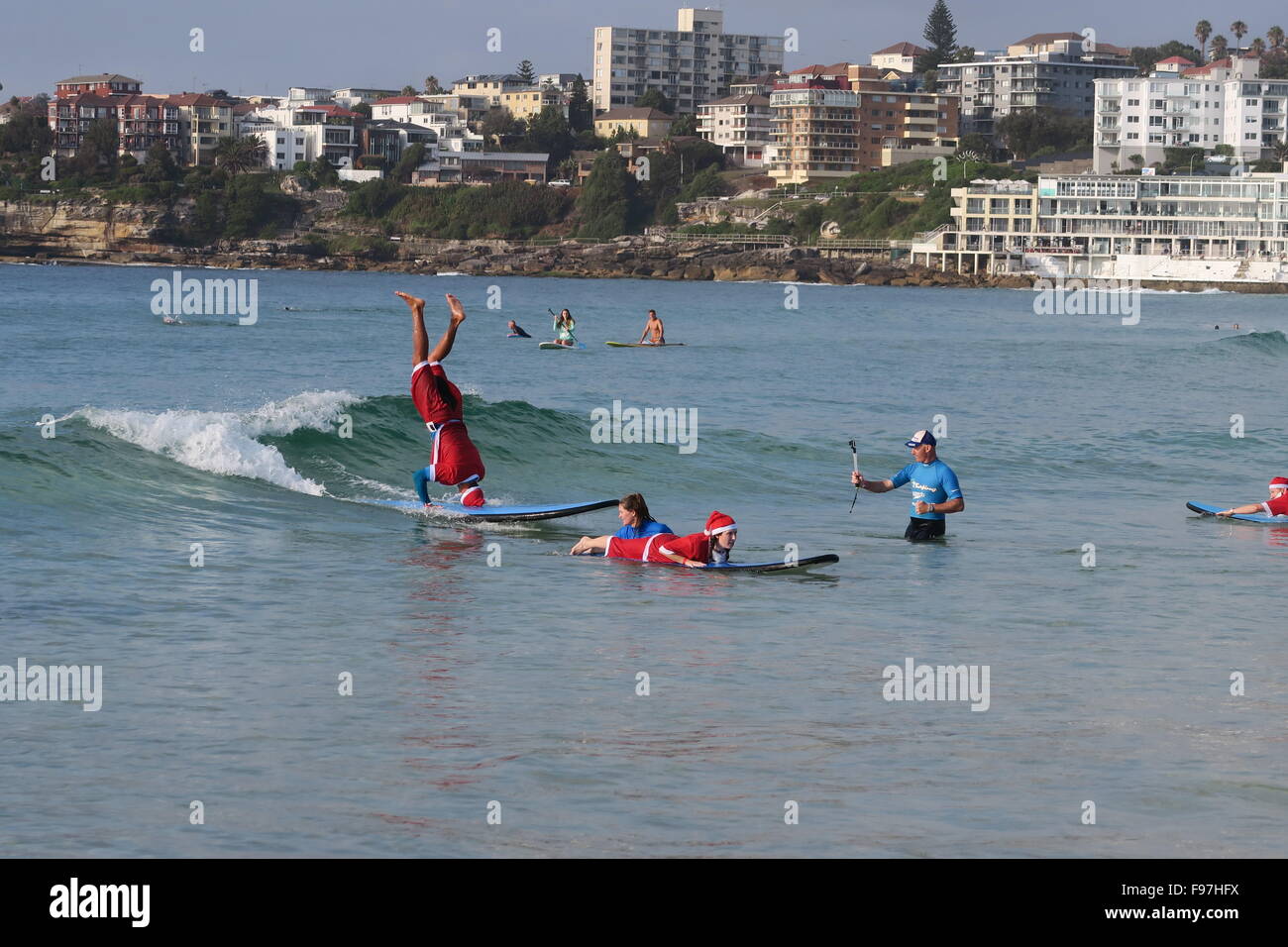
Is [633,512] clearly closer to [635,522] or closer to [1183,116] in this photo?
[635,522]

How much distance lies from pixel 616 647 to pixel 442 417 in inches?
227

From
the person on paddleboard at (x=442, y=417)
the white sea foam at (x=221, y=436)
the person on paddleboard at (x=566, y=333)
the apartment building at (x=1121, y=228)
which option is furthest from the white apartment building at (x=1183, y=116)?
the person on paddleboard at (x=442, y=417)

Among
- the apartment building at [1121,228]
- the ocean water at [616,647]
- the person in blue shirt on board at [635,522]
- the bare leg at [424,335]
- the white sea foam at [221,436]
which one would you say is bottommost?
the ocean water at [616,647]

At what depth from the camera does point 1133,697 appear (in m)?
10.5

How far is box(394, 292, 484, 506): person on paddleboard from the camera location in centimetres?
1584

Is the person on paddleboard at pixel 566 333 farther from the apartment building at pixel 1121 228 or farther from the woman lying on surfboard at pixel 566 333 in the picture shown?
the apartment building at pixel 1121 228

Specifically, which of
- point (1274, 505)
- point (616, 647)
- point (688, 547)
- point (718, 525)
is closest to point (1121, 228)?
point (1274, 505)

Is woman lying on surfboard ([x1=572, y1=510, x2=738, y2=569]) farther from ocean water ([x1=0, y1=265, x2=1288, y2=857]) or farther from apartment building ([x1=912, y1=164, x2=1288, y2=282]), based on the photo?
apartment building ([x1=912, y1=164, x2=1288, y2=282])

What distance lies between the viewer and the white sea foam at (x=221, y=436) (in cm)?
2108

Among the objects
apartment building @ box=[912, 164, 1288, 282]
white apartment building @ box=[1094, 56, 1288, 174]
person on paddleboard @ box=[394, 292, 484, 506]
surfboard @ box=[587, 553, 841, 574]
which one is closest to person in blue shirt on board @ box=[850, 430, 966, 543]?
surfboard @ box=[587, 553, 841, 574]

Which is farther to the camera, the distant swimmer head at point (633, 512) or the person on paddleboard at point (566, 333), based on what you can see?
the person on paddleboard at point (566, 333)

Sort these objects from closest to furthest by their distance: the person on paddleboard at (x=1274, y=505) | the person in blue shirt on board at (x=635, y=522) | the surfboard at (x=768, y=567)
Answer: the surfboard at (x=768, y=567) < the person in blue shirt on board at (x=635, y=522) < the person on paddleboard at (x=1274, y=505)

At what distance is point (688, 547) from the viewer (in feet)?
49.8

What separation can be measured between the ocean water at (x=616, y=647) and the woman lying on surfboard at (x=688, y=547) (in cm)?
21
